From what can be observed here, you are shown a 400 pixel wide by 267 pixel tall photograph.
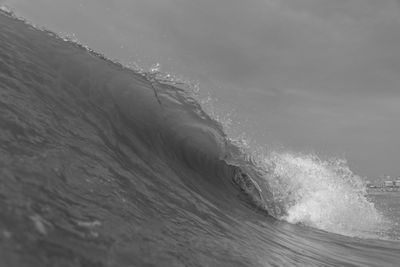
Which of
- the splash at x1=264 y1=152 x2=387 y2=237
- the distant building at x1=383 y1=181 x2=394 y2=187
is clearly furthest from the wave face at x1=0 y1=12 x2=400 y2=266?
the distant building at x1=383 y1=181 x2=394 y2=187

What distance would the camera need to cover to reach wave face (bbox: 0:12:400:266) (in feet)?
8.35

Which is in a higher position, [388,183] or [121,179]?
[388,183]

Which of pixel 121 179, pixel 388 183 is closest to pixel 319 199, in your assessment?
pixel 121 179

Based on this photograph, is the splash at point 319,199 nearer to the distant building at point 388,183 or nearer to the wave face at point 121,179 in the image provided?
the wave face at point 121,179

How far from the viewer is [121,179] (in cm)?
451

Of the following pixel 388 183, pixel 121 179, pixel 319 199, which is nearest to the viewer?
pixel 121 179

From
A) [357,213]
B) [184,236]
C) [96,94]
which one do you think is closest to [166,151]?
[96,94]

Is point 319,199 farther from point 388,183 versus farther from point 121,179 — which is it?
point 388,183

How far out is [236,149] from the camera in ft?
39.8

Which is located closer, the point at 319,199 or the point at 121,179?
the point at 121,179

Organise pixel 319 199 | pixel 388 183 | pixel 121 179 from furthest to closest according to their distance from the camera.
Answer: pixel 388 183
pixel 319 199
pixel 121 179

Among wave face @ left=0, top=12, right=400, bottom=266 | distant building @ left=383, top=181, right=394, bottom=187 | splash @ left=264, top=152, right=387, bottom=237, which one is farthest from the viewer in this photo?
distant building @ left=383, top=181, right=394, bottom=187

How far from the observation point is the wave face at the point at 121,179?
254cm

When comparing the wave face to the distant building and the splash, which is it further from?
the distant building
